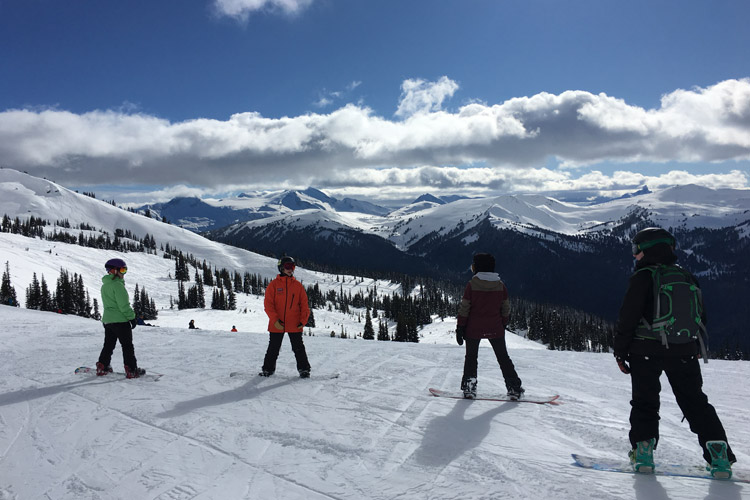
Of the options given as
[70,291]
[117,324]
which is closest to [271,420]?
[117,324]

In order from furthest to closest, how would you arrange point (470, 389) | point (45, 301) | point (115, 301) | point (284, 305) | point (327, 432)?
1. point (45, 301)
2. point (115, 301)
3. point (284, 305)
4. point (470, 389)
5. point (327, 432)

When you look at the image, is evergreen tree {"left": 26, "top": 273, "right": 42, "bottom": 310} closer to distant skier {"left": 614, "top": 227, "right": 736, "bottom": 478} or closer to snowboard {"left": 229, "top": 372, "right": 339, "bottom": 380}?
snowboard {"left": 229, "top": 372, "right": 339, "bottom": 380}

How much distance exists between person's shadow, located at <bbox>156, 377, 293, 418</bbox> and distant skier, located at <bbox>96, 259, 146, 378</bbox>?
2848 millimetres

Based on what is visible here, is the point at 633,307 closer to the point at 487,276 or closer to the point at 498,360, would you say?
the point at 487,276

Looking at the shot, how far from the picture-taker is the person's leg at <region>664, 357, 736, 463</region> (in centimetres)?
473

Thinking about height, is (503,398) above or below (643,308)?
below

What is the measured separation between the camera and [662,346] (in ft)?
15.7

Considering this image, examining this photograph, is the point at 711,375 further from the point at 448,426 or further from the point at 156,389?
the point at 156,389

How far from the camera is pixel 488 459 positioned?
5051mm

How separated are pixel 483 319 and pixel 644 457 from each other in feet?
11.1

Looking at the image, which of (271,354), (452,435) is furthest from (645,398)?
(271,354)

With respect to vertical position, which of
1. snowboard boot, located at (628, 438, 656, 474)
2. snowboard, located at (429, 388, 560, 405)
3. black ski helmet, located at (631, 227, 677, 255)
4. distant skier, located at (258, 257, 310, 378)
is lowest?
snowboard, located at (429, 388, 560, 405)

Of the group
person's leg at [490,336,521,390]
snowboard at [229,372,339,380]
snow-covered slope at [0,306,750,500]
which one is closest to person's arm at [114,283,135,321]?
snow-covered slope at [0,306,750,500]

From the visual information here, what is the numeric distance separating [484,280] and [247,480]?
5228 mm
